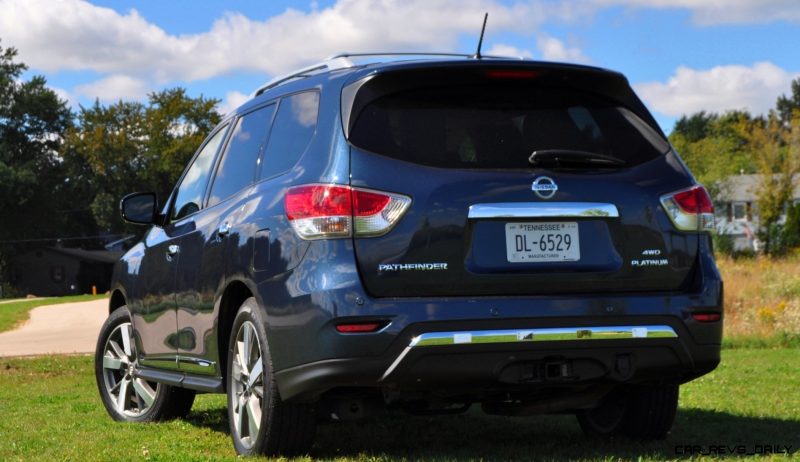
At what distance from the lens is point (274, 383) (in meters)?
5.80

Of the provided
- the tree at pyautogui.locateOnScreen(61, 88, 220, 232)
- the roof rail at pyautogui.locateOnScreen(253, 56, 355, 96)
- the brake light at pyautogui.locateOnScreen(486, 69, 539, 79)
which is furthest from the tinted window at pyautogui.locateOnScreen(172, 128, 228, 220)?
the tree at pyautogui.locateOnScreen(61, 88, 220, 232)

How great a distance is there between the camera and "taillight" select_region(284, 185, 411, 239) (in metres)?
5.42

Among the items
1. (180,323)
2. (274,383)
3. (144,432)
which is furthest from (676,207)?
(144,432)

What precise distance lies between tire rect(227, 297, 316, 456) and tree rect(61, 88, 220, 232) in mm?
74794

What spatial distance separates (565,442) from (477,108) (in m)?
2.17

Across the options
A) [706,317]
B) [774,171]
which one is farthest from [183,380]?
[774,171]

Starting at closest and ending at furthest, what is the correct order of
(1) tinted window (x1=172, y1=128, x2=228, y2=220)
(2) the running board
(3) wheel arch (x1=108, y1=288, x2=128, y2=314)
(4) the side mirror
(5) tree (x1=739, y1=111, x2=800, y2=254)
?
(2) the running board → (1) tinted window (x1=172, y1=128, x2=228, y2=220) → (4) the side mirror → (3) wheel arch (x1=108, y1=288, x2=128, y2=314) → (5) tree (x1=739, y1=111, x2=800, y2=254)

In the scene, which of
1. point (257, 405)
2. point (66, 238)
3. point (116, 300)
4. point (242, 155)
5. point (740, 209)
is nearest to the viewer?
point (257, 405)

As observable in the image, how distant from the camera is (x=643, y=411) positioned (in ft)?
Answer: 22.0

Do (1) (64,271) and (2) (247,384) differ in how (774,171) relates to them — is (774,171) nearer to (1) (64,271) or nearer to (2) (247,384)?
(1) (64,271)

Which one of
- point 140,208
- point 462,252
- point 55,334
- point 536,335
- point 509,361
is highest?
point 140,208

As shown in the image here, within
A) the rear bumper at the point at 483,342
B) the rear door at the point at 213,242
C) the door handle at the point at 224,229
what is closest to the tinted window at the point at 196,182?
the rear door at the point at 213,242

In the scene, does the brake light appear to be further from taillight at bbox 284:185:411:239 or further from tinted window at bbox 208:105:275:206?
tinted window at bbox 208:105:275:206

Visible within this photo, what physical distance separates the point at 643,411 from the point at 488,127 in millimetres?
1993
